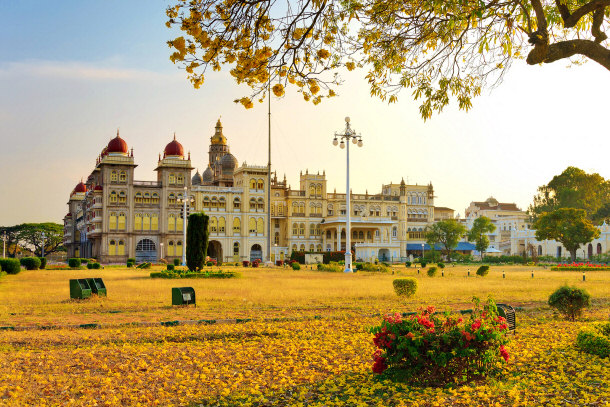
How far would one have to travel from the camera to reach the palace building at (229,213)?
65375 millimetres

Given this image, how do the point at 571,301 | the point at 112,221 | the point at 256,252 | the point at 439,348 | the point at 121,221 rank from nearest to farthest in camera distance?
the point at 439,348, the point at 571,301, the point at 112,221, the point at 121,221, the point at 256,252

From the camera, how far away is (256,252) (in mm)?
73188

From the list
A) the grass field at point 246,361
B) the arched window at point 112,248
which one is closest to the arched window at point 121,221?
the arched window at point 112,248

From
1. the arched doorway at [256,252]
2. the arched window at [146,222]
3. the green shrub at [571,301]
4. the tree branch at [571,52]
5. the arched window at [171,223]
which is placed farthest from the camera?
the arched doorway at [256,252]

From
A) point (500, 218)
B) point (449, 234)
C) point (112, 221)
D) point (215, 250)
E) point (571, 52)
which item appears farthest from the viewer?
point (500, 218)

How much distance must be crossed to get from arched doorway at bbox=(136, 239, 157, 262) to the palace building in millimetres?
114

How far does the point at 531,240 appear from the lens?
80.6 m

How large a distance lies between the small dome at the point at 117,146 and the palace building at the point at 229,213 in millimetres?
114

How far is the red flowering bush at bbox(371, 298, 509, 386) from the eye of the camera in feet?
21.9

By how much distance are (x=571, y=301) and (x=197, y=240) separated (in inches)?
977

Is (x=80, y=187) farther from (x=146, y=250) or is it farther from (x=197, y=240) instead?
(x=197, y=240)

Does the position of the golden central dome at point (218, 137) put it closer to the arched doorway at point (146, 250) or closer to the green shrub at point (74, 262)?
the arched doorway at point (146, 250)

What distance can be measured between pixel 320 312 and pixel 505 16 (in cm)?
868

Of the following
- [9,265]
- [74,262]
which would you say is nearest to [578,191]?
[74,262]
